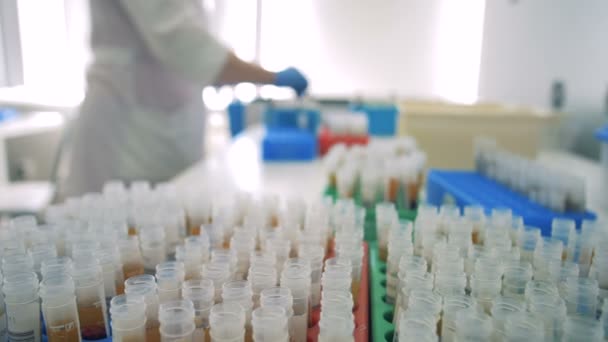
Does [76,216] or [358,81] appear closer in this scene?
[76,216]

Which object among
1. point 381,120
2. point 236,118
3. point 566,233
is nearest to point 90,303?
point 566,233

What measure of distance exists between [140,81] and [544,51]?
207 cm

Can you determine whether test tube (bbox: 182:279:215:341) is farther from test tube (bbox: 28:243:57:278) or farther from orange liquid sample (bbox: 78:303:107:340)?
test tube (bbox: 28:243:57:278)

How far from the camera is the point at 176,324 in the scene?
440mm

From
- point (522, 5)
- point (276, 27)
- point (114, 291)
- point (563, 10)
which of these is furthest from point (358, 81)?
point (114, 291)

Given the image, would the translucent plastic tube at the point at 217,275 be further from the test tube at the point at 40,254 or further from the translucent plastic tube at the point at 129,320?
the test tube at the point at 40,254

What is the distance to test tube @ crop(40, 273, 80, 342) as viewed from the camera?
49 cm

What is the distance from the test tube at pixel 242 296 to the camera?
18.5 inches

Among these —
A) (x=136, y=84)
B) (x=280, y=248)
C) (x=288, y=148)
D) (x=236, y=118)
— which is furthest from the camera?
(x=236, y=118)

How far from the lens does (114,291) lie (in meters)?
0.59

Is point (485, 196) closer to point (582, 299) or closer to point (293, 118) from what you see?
point (582, 299)

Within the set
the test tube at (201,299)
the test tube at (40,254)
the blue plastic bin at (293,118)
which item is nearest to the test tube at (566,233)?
the test tube at (201,299)

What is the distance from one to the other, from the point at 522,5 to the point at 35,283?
2.74m

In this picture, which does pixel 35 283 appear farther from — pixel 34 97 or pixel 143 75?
pixel 34 97
